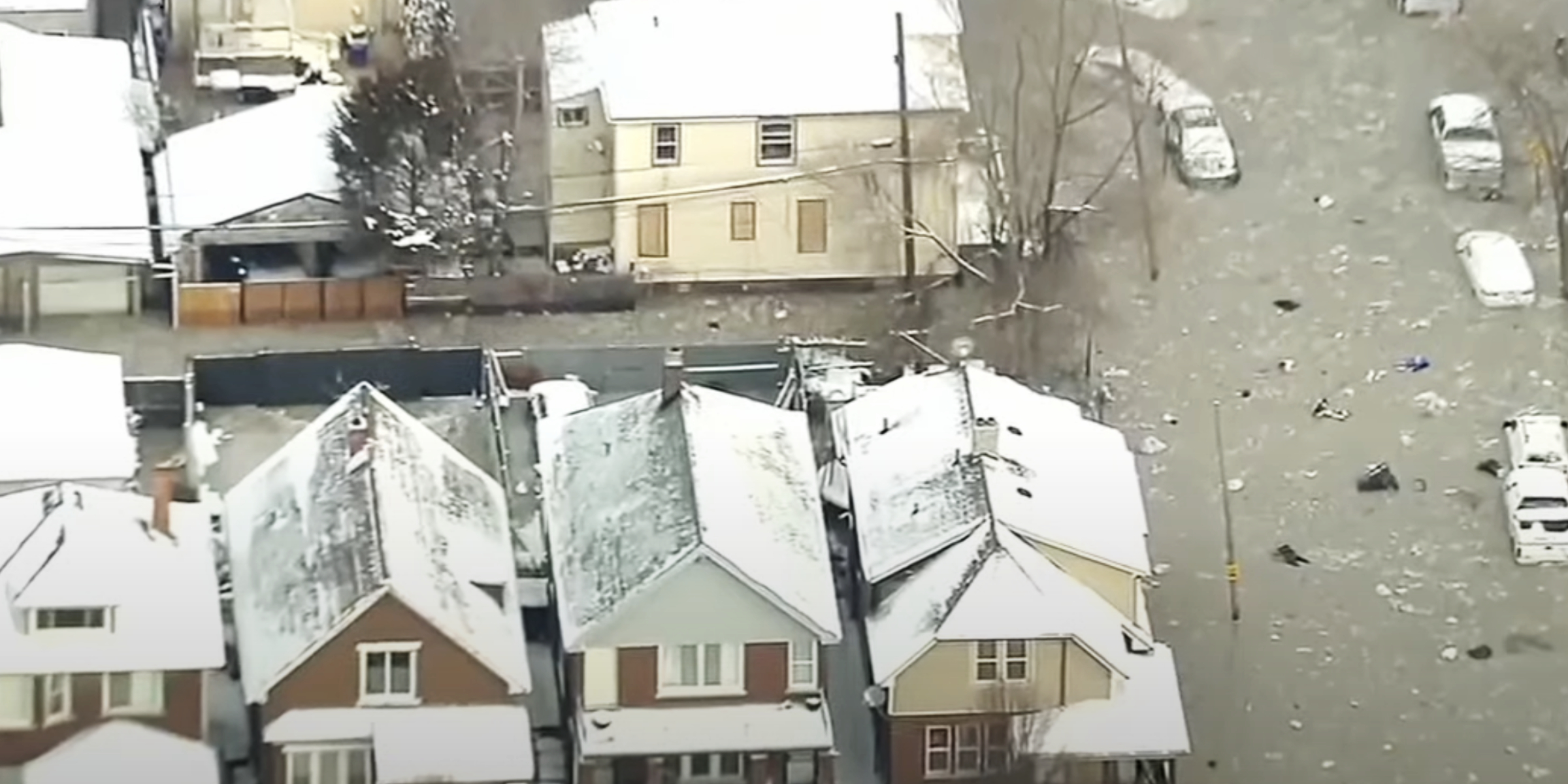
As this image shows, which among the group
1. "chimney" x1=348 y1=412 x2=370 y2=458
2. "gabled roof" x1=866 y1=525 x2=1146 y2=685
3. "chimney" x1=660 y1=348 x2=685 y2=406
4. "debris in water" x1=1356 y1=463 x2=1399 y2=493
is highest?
"chimney" x1=660 y1=348 x2=685 y2=406

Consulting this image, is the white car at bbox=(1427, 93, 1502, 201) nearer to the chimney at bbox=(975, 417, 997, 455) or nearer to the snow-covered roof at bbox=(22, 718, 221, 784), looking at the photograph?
the chimney at bbox=(975, 417, 997, 455)

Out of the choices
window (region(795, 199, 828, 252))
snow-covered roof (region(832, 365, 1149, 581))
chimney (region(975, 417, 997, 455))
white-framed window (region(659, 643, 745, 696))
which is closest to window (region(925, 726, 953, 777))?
snow-covered roof (region(832, 365, 1149, 581))

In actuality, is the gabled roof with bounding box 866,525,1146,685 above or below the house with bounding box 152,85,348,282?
below

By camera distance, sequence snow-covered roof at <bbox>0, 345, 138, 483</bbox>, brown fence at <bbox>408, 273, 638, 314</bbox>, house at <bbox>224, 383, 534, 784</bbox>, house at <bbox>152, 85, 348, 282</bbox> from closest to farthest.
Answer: house at <bbox>224, 383, 534, 784</bbox>, snow-covered roof at <bbox>0, 345, 138, 483</bbox>, brown fence at <bbox>408, 273, 638, 314</bbox>, house at <bbox>152, 85, 348, 282</bbox>

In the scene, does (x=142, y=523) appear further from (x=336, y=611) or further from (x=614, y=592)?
(x=614, y=592)

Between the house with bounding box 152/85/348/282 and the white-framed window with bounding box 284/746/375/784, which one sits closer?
the white-framed window with bounding box 284/746/375/784

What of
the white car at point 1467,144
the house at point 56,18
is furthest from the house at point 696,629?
the house at point 56,18

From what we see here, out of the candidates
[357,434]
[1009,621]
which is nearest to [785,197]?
[357,434]
